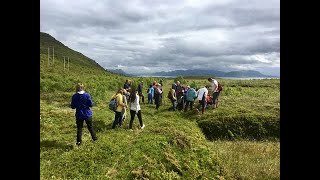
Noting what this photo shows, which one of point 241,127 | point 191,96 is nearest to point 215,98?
point 191,96

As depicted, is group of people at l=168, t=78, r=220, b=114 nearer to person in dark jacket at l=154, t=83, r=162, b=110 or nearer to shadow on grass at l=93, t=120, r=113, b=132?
person in dark jacket at l=154, t=83, r=162, b=110

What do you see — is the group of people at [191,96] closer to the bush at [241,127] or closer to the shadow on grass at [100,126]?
the bush at [241,127]

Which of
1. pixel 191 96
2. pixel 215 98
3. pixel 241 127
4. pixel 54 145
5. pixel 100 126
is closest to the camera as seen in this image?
pixel 54 145

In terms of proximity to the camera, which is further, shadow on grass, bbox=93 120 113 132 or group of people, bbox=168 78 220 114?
group of people, bbox=168 78 220 114

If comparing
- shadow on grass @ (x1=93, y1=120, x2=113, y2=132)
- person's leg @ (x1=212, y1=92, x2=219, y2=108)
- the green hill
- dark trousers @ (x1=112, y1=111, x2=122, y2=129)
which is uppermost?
person's leg @ (x1=212, y1=92, x2=219, y2=108)

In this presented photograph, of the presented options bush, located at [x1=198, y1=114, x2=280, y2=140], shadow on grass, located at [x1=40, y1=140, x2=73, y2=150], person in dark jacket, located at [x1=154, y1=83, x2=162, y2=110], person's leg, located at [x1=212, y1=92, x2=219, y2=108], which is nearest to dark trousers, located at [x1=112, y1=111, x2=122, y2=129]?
shadow on grass, located at [x1=40, y1=140, x2=73, y2=150]

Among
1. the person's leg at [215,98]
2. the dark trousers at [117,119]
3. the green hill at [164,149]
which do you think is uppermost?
the person's leg at [215,98]

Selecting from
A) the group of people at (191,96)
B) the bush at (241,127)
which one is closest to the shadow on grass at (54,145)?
the bush at (241,127)

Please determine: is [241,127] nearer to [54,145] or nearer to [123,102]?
[123,102]

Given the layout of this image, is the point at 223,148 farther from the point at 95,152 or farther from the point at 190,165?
the point at 95,152

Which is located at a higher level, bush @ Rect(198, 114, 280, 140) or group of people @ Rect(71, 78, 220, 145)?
group of people @ Rect(71, 78, 220, 145)

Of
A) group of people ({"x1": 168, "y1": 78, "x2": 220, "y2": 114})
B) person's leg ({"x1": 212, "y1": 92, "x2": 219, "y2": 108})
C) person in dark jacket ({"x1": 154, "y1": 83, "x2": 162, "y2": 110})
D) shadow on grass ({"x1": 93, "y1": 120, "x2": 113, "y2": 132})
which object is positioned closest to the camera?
shadow on grass ({"x1": 93, "y1": 120, "x2": 113, "y2": 132})
